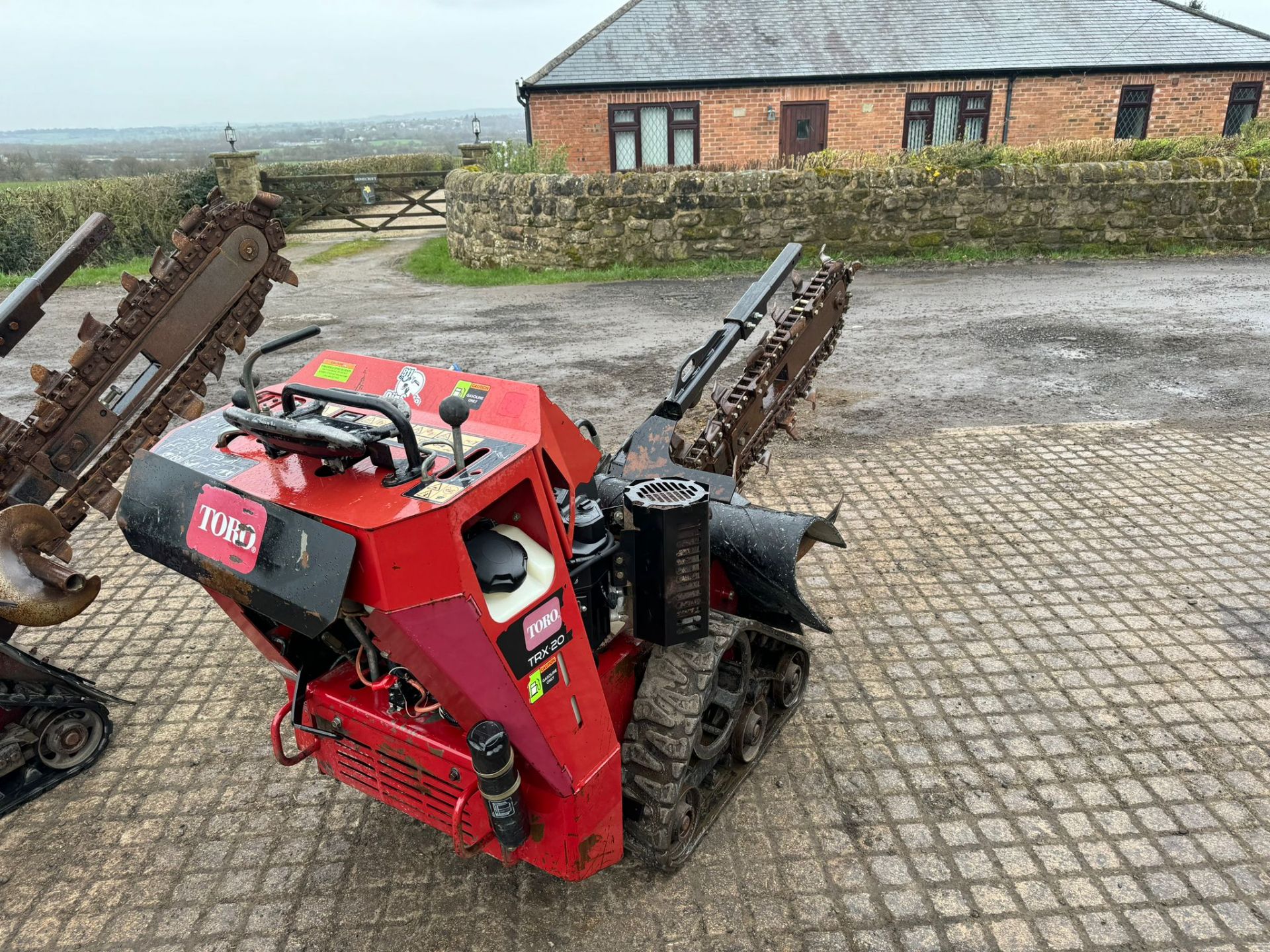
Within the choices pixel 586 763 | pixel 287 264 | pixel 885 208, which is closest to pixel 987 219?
pixel 885 208

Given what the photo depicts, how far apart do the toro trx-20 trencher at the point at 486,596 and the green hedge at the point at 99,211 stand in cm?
1740

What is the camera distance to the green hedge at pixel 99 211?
58.3 ft

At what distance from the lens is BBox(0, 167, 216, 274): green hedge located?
17766 mm

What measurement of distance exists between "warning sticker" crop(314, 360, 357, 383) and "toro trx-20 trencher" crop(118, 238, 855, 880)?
0.02 metres

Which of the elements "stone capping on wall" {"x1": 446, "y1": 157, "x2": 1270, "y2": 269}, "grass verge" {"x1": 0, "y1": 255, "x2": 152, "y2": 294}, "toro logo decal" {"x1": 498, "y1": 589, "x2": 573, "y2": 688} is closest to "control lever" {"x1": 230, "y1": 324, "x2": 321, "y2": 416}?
"toro logo decal" {"x1": 498, "y1": 589, "x2": 573, "y2": 688}

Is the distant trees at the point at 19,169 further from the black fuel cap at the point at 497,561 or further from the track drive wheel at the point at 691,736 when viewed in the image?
the black fuel cap at the point at 497,561

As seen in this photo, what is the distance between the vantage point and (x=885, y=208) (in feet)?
48.8

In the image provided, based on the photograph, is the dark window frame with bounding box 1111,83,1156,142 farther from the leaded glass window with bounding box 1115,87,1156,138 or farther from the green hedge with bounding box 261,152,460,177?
the green hedge with bounding box 261,152,460,177

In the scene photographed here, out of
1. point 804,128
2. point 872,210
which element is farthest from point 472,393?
point 804,128

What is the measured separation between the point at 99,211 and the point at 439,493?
20.2m

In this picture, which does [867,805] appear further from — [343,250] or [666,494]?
[343,250]

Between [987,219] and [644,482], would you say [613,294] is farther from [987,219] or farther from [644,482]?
[644,482]

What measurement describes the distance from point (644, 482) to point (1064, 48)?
2238cm

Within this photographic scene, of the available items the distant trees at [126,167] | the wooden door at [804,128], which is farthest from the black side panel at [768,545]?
the distant trees at [126,167]
